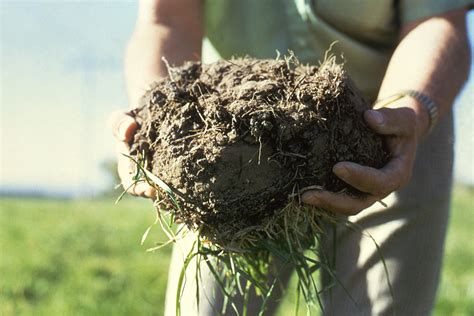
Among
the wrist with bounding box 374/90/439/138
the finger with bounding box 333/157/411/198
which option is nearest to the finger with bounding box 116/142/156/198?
the finger with bounding box 333/157/411/198

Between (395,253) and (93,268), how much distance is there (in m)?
2.88

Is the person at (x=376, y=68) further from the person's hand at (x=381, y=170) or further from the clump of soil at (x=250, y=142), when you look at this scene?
the clump of soil at (x=250, y=142)

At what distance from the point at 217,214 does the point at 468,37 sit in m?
1.09

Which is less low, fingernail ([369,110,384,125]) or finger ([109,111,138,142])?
fingernail ([369,110,384,125])

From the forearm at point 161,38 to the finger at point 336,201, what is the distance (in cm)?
73

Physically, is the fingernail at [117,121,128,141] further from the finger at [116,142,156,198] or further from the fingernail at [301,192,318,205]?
the fingernail at [301,192,318,205]

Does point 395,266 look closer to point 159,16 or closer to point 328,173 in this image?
point 328,173

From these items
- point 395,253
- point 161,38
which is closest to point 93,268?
point 161,38

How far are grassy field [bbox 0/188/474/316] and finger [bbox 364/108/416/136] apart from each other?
2121mm

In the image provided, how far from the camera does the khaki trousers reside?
2.40m

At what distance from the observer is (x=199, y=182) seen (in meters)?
1.87

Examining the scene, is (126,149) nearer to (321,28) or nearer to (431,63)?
(321,28)

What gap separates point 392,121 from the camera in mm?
2016

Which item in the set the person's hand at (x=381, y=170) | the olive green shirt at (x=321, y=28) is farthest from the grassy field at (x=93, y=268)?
the person's hand at (x=381, y=170)
